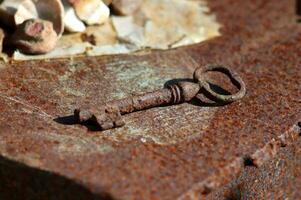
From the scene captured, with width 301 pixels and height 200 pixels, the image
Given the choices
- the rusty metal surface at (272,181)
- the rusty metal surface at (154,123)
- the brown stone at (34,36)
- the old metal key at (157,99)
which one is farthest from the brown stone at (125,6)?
the rusty metal surface at (272,181)

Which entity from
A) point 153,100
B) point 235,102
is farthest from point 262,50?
point 153,100

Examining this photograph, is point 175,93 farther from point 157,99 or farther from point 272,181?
point 272,181

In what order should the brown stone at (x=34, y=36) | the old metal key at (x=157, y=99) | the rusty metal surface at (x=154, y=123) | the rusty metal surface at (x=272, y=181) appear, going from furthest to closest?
the brown stone at (x=34, y=36), the rusty metal surface at (x=272, y=181), the old metal key at (x=157, y=99), the rusty metal surface at (x=154, y=123)

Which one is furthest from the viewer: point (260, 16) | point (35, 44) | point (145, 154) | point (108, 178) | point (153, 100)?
point (260, 16)

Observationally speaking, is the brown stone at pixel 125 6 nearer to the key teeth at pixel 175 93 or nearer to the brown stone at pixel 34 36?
the brown stone at pixel 34 36

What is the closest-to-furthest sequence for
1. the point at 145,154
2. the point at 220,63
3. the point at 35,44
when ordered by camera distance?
1. the point at 145,154
2. the point at 35,44
3. the point at 220,63

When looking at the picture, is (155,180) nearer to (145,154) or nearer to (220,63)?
(145,154)
